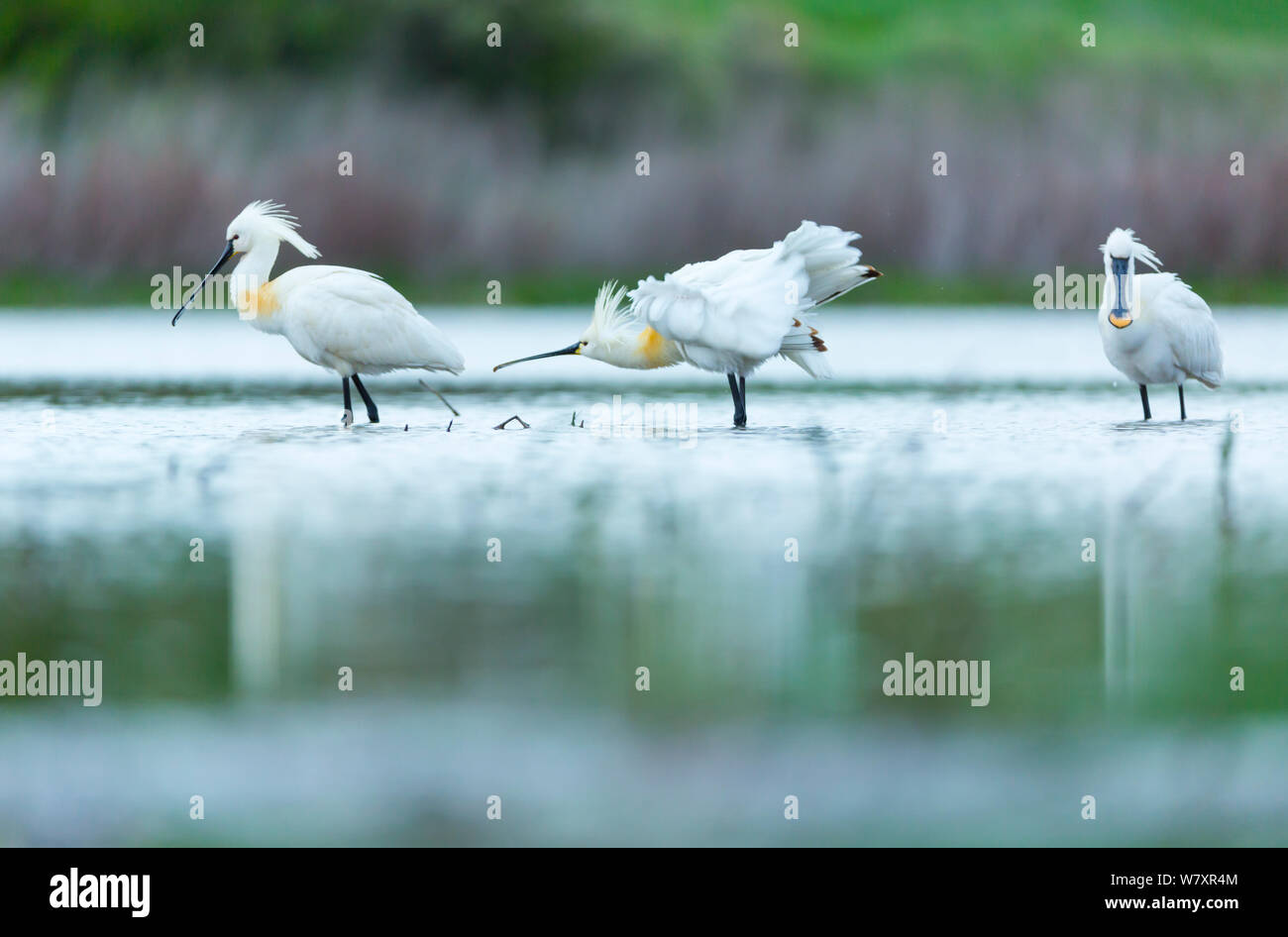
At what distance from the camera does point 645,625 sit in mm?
5113

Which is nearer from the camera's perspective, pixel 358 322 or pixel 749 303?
pixel 749 303

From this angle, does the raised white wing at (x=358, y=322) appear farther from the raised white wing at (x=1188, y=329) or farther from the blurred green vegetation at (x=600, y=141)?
the blurred green vegetation at (x=600, y=141)

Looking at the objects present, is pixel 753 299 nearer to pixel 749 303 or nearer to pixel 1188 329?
pixel 749 303

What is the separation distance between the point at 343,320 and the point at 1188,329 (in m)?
3.98

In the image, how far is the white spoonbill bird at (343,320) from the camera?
916 centimetres

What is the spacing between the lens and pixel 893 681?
4559mm

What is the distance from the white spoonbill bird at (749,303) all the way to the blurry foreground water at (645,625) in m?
0.39

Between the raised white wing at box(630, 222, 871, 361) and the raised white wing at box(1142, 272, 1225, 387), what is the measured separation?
1438 millimetres

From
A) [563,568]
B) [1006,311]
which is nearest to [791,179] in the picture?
[1006,311]

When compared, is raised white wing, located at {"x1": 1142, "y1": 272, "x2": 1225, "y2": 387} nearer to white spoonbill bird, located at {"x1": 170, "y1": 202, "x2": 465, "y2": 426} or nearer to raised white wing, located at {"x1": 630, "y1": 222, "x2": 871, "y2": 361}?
raised white wing, located at {"x1": 630, "y1": 222, "x2": 871, "y2": 361}

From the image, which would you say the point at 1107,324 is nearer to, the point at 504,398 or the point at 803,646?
the point at 504,398

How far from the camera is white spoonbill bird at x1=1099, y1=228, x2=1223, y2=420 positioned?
9141 millimetres

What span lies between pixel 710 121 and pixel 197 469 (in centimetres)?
1820

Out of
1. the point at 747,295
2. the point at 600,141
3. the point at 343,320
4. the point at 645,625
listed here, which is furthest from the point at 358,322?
the point at 600,141
